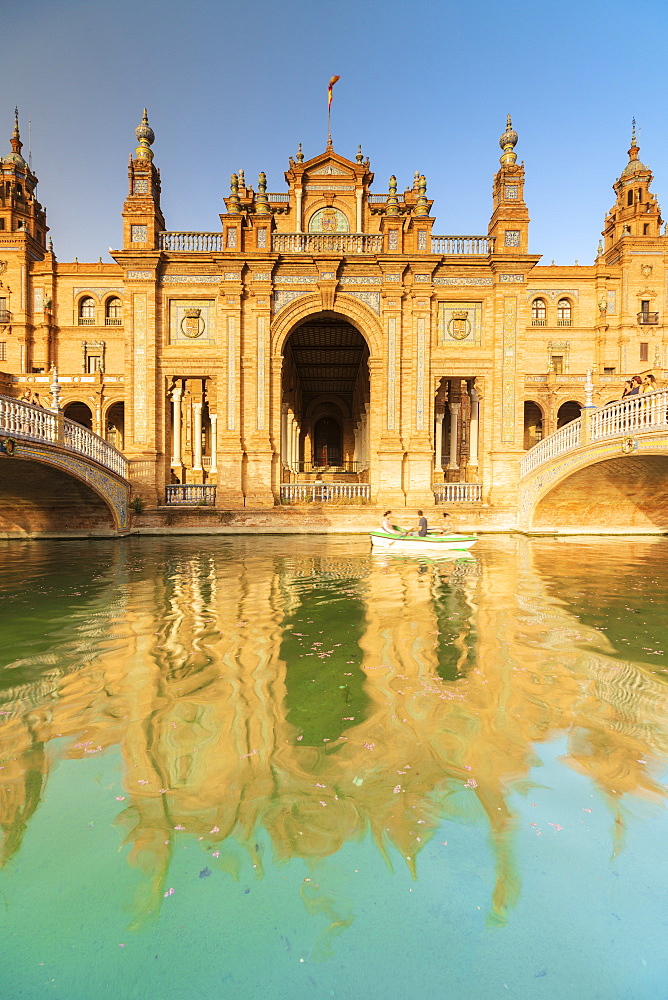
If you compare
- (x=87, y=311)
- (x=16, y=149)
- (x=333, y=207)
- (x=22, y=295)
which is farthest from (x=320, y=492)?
(x=16, y=149)

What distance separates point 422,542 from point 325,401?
2202 centimetres

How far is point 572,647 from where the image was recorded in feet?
18.8

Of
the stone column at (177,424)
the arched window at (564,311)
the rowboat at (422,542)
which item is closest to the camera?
the rowboat at (422,542)

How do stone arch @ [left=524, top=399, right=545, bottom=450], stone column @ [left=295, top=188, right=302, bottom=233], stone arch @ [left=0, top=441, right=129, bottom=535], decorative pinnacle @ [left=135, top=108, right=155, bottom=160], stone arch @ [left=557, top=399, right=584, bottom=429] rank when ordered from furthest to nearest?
stone arch @ [left=524, top=399, right=545, bottom=450] < stone arch @ [left=557, top=399, right=584, bottom=429] < stone column @ [left=295, top=188, right=302, bottom=233] < decorative pinnacle @ [left=135, top=108, right=155, bottom=160] < stone arch @ [left=0, top=441, right=129, bottom=535]

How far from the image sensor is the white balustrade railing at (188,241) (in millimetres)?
18484

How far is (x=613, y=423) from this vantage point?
1439 centimetres

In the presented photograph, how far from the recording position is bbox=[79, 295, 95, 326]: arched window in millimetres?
34000

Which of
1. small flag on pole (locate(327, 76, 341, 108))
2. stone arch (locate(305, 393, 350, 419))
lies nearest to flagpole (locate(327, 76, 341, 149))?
small flag on pole (locate(327, 76, 341, 108))

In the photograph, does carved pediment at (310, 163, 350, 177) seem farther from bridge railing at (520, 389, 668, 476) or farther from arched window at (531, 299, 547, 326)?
bridge railing at (520, 389, 668, 476)

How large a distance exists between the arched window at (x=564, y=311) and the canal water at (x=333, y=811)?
33.3 meters

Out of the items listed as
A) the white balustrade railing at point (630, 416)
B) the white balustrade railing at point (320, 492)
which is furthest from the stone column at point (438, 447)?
the white balustrade railing at point (630, 416)

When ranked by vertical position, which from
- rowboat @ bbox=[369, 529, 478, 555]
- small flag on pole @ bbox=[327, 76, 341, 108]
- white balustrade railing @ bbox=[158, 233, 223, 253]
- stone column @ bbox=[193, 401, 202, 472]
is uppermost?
small flag on pole @ bbox=[327, 76, 341, 108]

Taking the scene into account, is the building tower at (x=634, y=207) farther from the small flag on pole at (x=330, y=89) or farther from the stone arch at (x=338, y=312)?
the stone arch at (x=338, y=312)

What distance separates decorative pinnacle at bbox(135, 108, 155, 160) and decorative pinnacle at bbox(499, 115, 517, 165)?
41.9ft
